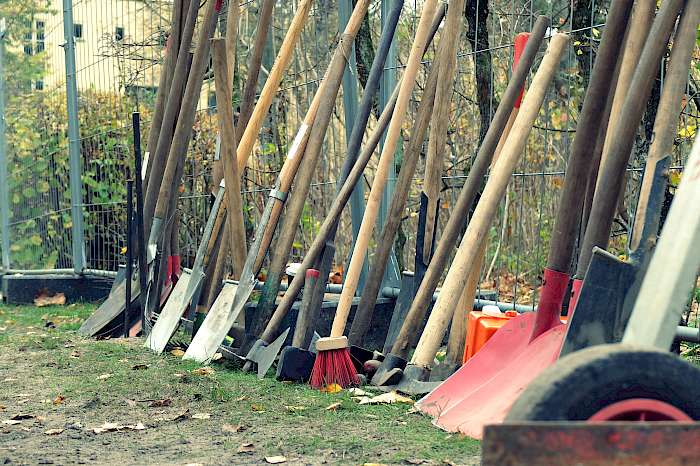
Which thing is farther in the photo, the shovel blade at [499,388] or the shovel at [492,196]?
the shovel at [492,196]

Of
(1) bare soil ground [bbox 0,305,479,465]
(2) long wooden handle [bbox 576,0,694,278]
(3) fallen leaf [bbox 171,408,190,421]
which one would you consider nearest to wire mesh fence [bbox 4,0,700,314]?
(2) long wooden handle [bbox 576,0,694,278]

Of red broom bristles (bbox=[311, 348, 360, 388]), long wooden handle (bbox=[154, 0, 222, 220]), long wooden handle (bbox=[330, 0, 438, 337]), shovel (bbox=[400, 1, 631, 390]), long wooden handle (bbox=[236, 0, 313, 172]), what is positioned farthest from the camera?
long wooden handle (bbox=[154, 0, 222, 220])

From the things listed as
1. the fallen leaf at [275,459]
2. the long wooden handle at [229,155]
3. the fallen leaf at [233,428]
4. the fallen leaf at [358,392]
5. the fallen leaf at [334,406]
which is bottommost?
the fallen leaf at [233,428]

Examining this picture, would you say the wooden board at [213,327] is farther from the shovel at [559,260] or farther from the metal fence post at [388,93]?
the shovel at [559,260]

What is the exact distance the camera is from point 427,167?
3996 millimetres

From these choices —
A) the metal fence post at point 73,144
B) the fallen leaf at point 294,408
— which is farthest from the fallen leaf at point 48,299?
the fallen leaf at point 294,408

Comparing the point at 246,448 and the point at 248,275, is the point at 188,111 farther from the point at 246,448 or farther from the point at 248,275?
the point at 246,448

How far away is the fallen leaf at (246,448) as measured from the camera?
283 centimetres

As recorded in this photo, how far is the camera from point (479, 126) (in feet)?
16.3

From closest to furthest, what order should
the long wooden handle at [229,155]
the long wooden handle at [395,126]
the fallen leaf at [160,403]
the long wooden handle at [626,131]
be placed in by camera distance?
the long wooden handle at [626,131]
the fallen leaf at [160,403]
the long wooden handle at [395,126]
the long wooden handle at [229,155]

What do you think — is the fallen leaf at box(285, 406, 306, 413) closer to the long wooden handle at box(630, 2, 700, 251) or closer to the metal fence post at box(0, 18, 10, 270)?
the long wooden handle at box(630, 2, 700, 251)

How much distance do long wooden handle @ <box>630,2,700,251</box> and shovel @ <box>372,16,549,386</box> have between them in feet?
2.79

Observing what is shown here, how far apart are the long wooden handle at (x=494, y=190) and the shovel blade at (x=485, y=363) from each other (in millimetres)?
251

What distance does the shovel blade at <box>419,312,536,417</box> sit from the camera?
3.18 m
